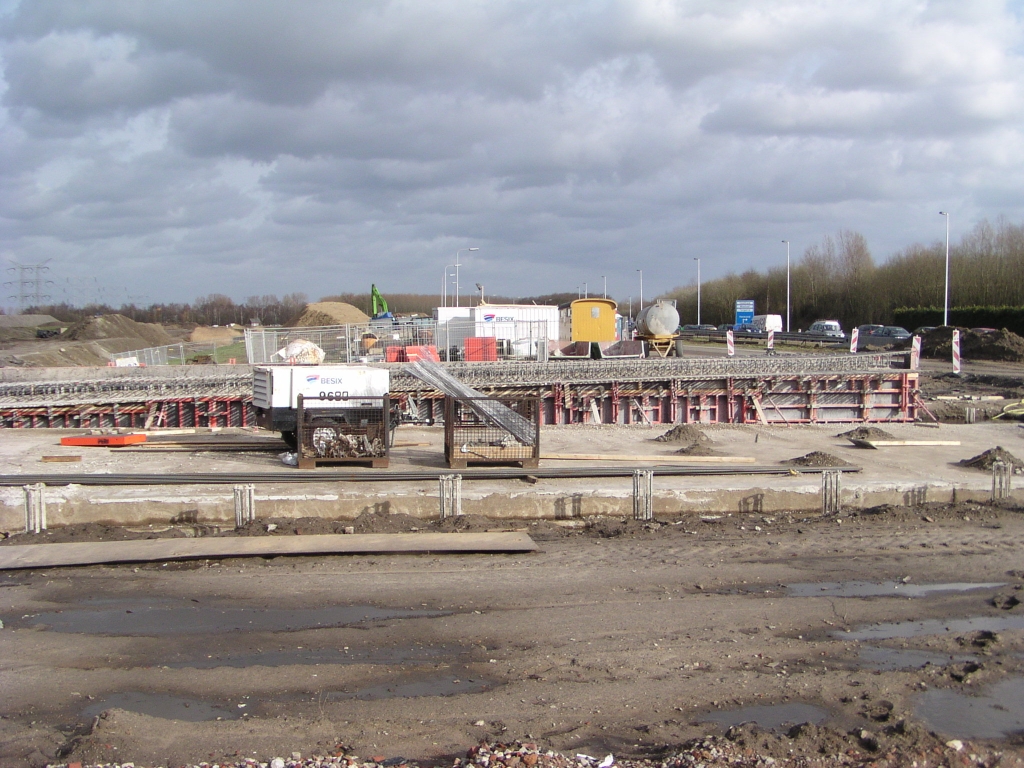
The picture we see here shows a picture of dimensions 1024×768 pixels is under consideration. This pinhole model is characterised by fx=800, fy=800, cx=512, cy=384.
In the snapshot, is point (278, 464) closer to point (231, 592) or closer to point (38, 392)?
point (231, 592)

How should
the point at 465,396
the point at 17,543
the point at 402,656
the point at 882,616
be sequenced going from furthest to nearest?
the point at 465,396
the point at 17,543
the point at 882,616
the point at 402,656

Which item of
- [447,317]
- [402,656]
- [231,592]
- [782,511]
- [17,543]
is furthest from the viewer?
[447,317]

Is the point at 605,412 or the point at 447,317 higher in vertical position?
the point at 447,317

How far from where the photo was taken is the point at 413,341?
30016 mm

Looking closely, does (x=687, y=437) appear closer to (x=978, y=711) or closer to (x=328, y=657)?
(x=978, y=711)

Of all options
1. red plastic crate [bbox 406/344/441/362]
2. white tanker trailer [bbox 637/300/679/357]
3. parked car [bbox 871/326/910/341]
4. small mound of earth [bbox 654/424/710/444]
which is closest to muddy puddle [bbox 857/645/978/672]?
small mound of earth [bbox 654/424/710/444]

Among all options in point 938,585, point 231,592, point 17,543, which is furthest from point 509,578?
point 17,543

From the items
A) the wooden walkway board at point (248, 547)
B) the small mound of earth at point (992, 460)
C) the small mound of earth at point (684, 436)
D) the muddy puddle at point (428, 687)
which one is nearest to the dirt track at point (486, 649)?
the muddy puddle at point (428, 687)

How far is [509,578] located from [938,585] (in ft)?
16.4

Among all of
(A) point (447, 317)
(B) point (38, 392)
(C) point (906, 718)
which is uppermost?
(A) point (447, 317)

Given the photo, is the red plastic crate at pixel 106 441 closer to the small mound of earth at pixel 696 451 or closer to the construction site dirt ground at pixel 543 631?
the construction site dirt ground at pixel 543 631

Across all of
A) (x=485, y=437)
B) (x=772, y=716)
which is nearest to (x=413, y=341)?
(x=485, y=437)

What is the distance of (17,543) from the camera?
35.2 feet

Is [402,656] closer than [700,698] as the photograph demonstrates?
Answer: No
